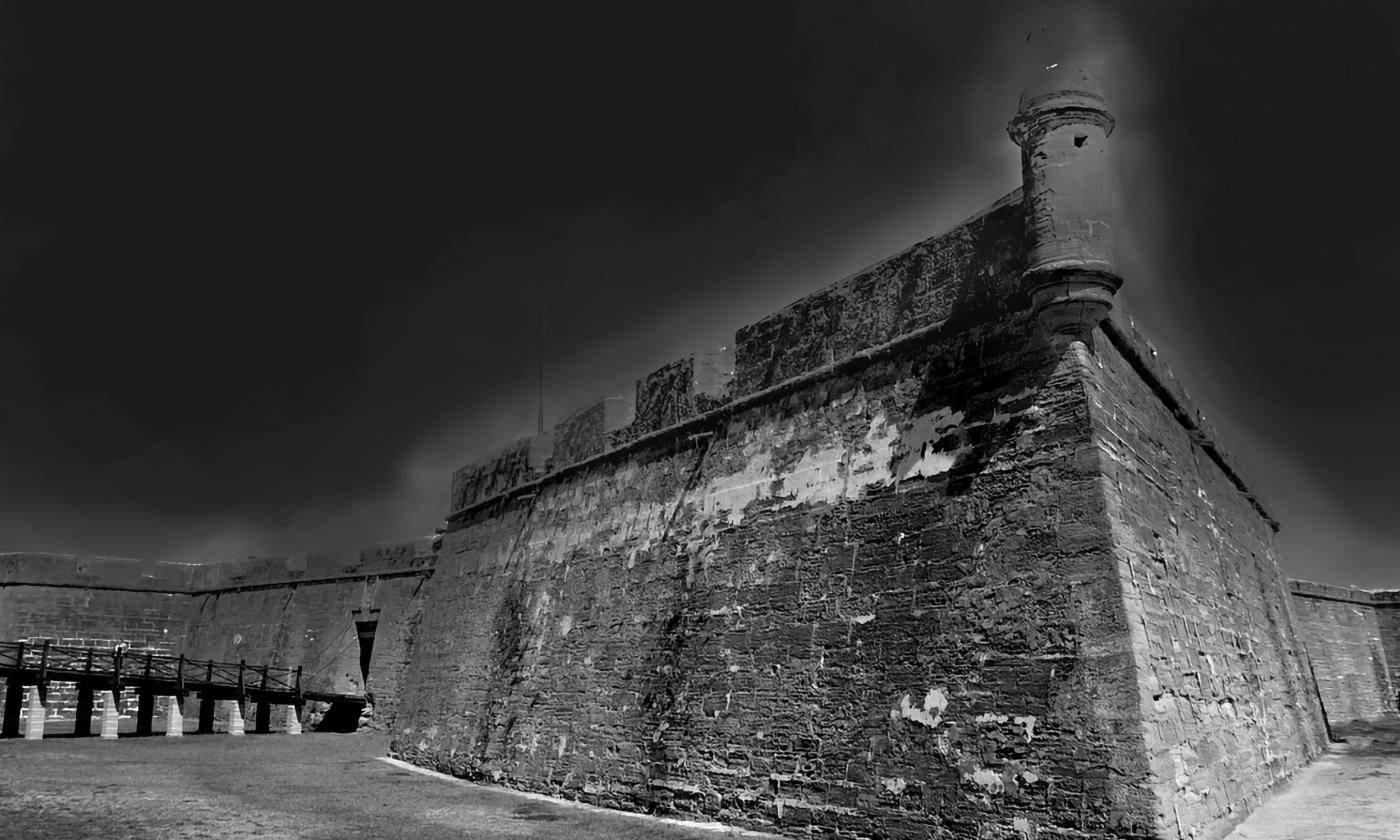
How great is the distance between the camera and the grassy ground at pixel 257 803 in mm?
7605

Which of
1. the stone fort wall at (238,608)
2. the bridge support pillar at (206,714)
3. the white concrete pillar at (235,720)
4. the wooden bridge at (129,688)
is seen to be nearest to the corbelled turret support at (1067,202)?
the stone fort wall at (238,608)

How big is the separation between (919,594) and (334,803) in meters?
6.18

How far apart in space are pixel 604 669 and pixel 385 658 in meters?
12.9

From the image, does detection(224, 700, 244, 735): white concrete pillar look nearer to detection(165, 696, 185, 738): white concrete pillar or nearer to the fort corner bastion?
detection(165, 696, 185, 738): white concrete pillar

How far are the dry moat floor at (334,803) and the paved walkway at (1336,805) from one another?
10mm

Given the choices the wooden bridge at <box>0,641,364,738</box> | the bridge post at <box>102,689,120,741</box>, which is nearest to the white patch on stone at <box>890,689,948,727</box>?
the bridge post at <box>102,689,120,741</box>

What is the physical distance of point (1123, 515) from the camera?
6.29 m

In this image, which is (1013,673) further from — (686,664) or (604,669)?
(604,669)

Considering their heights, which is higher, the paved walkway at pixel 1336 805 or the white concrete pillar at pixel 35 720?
the white concrete pillar at pixel 35 720

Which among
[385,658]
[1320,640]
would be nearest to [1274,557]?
[1320,640]

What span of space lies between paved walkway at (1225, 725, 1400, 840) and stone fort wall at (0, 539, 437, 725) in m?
17.0

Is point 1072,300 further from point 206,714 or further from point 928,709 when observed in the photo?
point 206,714

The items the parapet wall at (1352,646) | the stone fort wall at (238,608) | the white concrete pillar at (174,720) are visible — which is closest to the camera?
the white concrete pillar at (174,720)

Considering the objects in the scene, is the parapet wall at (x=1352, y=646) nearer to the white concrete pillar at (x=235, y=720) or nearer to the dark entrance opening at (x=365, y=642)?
the dark entrance opening at (x=365, y=642)
